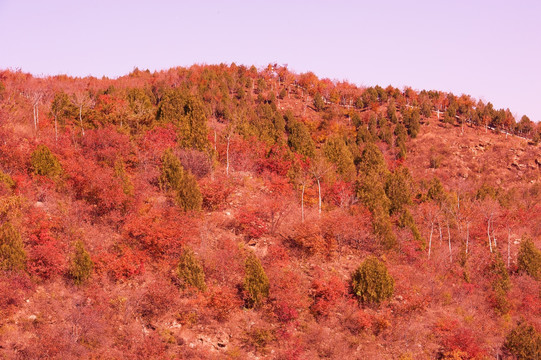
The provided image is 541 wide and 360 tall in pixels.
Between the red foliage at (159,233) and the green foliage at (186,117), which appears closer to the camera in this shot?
the red foliage at (159,233)

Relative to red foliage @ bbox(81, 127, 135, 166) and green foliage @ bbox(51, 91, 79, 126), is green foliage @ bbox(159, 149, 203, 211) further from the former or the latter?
green foliage @ bbox(51, 91, 79, 126)

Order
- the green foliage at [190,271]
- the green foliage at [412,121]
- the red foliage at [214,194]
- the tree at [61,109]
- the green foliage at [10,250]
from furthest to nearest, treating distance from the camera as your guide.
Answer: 1. the green foliage at [412,121]
2. the tree at [61,109]
3. the red foliage at [214,194]
4. the green foliage at [190,271]
5. the green foliage at [10,250]

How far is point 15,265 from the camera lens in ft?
86.9

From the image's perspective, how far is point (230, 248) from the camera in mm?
34062

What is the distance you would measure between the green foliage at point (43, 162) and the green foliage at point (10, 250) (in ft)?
37.6

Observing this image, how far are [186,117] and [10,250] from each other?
28268mm

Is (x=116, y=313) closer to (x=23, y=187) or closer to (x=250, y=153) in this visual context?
(x=23, y=187)

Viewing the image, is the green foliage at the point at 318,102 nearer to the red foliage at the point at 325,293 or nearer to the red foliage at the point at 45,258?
the red foliage at the point at 325,293

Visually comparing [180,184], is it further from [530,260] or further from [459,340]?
[530,260]

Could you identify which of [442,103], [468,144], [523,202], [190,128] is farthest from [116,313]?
[442,103]

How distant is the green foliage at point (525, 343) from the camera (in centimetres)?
2819

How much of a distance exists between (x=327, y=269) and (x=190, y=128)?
24073 mm

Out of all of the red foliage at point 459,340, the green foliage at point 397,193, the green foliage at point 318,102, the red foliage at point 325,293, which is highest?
the green foliage at point 318,102

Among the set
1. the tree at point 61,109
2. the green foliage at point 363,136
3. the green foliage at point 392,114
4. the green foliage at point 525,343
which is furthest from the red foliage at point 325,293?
the green foliage at point 392,114
